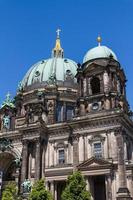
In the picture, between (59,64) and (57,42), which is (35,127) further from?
(57,42)

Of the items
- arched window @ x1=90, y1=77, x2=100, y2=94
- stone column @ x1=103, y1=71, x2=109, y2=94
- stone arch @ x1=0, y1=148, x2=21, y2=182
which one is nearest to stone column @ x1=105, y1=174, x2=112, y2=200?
stone column @ x1=103, y1=71, x2=109, y2=94

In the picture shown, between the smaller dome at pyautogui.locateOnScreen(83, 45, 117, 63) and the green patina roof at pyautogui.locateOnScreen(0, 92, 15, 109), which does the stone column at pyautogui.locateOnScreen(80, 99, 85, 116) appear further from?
the green patina roof at pyautogui.locateOnScreen(0, 92, 15, 109)

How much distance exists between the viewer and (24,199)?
40250mm

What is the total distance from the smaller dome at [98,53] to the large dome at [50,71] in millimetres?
11105

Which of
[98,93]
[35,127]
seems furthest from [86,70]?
[35,127]

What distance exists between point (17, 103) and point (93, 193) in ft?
80.6

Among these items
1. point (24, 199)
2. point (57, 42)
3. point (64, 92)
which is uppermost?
point (57, 42)

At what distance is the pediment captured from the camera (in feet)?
128

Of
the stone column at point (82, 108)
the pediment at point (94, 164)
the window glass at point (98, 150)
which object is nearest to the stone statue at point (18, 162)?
the pediment at point (94, 164)

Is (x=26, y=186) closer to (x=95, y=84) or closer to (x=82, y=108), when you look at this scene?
(x=82, y=108)

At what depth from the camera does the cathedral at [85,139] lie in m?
39.5

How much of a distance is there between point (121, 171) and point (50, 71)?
27797 millimetres

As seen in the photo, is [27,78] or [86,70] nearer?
[86,70]

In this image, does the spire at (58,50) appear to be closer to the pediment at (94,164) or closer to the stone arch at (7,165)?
the stone arch at (7,165)
